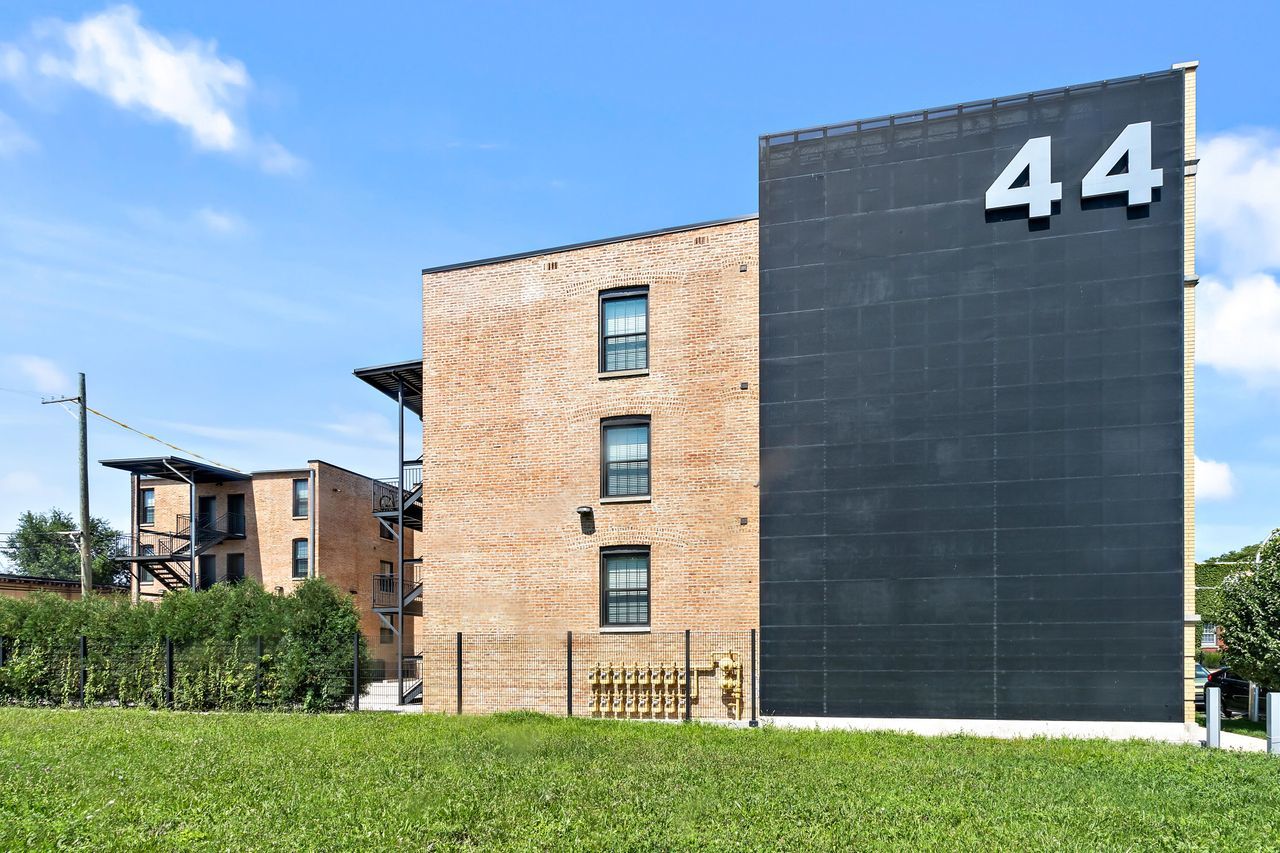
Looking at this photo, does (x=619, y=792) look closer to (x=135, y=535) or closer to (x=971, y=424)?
(x=971, y=424)

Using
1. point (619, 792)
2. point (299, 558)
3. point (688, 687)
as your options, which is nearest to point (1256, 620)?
point (688, 687)

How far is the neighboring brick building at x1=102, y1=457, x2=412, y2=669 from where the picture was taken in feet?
127

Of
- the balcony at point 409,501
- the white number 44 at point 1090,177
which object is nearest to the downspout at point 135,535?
the balcony at point 409,501

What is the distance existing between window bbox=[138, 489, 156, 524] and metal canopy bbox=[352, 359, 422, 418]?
2119 cm

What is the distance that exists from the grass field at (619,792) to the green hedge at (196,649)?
5.04 metres

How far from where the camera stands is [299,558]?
38812 mm

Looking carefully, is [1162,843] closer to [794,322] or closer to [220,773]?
[220,773]

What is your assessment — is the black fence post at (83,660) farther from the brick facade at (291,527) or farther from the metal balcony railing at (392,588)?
the brick facade at (291,527)

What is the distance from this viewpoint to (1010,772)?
11.0m

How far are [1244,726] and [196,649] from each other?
23327 mm

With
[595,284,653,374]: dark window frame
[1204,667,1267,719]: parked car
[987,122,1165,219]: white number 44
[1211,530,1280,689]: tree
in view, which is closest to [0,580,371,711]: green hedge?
[595,284,653,374]: dark window frame

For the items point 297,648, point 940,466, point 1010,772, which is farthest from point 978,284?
point 297,648

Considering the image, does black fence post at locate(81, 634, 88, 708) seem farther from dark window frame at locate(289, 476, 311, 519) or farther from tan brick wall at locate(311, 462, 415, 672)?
dark window frame at locate(289, 476, 311, 519)

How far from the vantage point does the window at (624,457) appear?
19359mm
